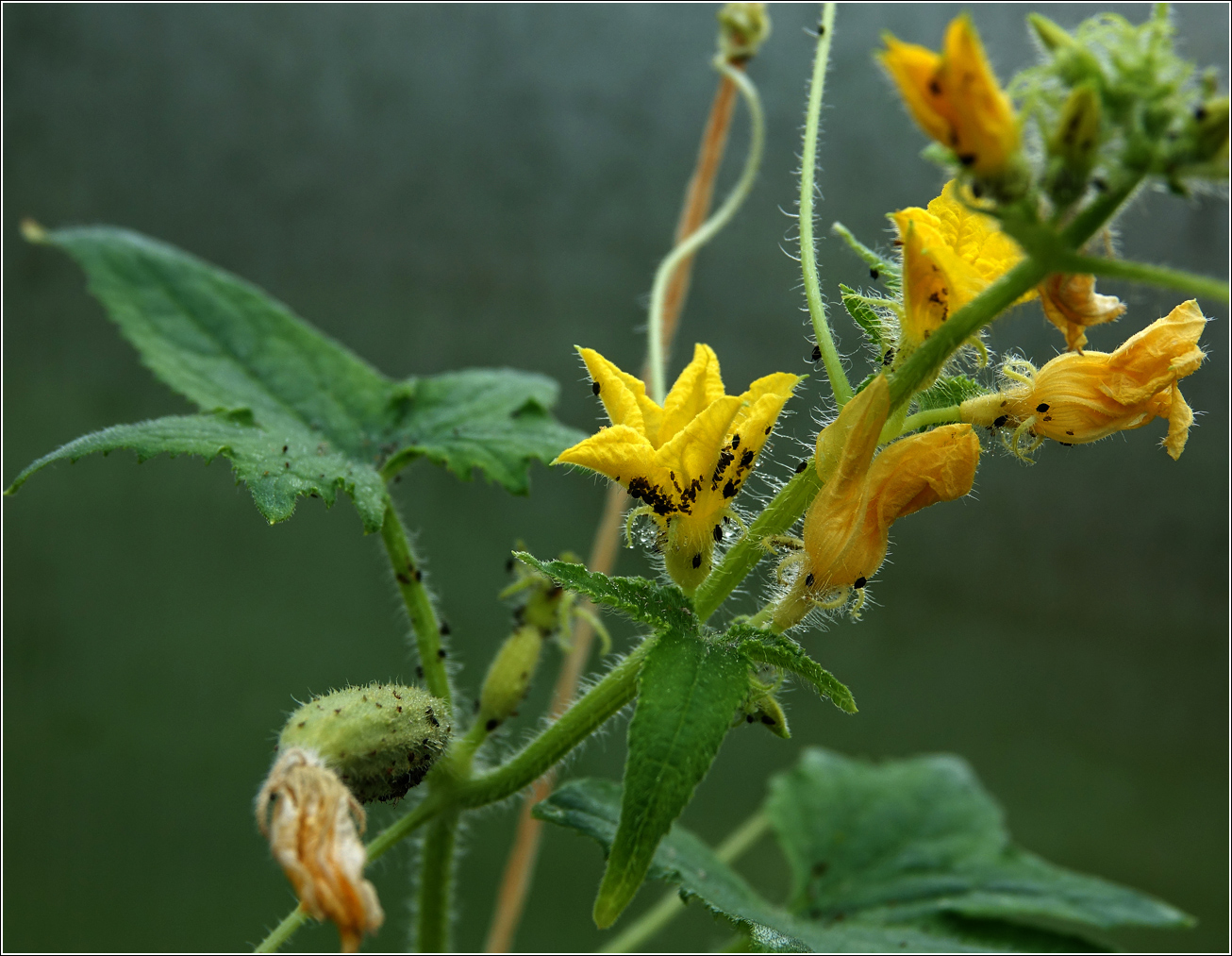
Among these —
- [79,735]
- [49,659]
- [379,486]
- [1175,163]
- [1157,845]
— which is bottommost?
[1157,845]

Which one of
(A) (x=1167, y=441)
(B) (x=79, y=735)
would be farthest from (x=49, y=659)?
(A) (x=1167, y=441)

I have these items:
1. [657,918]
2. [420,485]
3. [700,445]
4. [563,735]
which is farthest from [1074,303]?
[420,485]

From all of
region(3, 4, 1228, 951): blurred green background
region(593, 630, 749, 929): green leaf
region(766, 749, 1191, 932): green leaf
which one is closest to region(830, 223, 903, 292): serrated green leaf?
region(593, 630, 749, 929): green leaf

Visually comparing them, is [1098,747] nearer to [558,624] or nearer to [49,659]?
[558,624]

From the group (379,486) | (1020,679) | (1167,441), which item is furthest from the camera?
(1020,679)

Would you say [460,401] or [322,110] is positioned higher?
[322,110]

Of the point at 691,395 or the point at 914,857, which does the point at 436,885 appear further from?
the point at 914,857

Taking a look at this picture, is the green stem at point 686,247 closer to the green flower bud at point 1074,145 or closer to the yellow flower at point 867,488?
the yellow flower at point 867,488

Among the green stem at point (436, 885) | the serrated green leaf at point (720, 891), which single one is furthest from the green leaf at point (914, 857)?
the green stem at point (436, 885)
